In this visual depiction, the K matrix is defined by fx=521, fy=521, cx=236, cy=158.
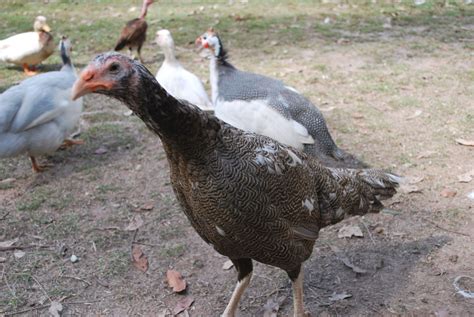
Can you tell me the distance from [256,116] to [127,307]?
5.87ft

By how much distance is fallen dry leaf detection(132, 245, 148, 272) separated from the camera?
139 inches

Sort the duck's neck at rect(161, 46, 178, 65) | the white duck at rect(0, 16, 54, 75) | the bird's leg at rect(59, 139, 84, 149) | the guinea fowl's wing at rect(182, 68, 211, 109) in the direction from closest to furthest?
1. the bird's leg at rect(59, 139, 84, 149)
2. the guinea fowl's wing at rect(182, 68, 211, 109)
3. the duck's neck at rect(161, 46, 178, 65)
4. the white duck at rect(0, 16, 54, 75)

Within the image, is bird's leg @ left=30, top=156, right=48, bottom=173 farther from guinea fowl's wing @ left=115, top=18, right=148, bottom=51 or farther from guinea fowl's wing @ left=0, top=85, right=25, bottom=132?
guinea fowl's wing @ left=115, top=18, right=148, bottom=51

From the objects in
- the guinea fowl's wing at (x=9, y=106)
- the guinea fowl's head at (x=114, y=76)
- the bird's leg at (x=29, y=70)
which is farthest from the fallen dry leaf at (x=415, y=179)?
the bird's leg at (x=29, y=70)

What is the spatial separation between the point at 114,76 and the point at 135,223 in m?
2.18

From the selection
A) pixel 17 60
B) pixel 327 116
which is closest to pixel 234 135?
pixel 327 116

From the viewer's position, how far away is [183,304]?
3.20 metres

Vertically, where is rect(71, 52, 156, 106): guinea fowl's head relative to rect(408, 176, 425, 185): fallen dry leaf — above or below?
above

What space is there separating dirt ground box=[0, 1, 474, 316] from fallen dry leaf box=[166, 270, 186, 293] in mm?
37

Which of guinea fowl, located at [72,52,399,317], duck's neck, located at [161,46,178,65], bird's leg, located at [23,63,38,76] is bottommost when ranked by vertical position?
bird's leg, located at [23,63,38,76]

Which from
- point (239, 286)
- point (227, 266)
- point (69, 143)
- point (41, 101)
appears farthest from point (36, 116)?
point (239, 286)

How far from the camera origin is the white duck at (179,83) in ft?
18.1

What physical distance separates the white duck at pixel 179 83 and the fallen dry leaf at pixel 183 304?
2599 mm

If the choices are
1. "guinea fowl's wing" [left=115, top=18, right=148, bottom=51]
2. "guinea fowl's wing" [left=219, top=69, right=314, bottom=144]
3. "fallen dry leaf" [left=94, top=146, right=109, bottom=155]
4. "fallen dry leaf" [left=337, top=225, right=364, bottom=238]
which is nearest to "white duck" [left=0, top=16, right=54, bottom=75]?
"guinea fowl's wing" [left=115, top=18, right=148, bottom=51]
